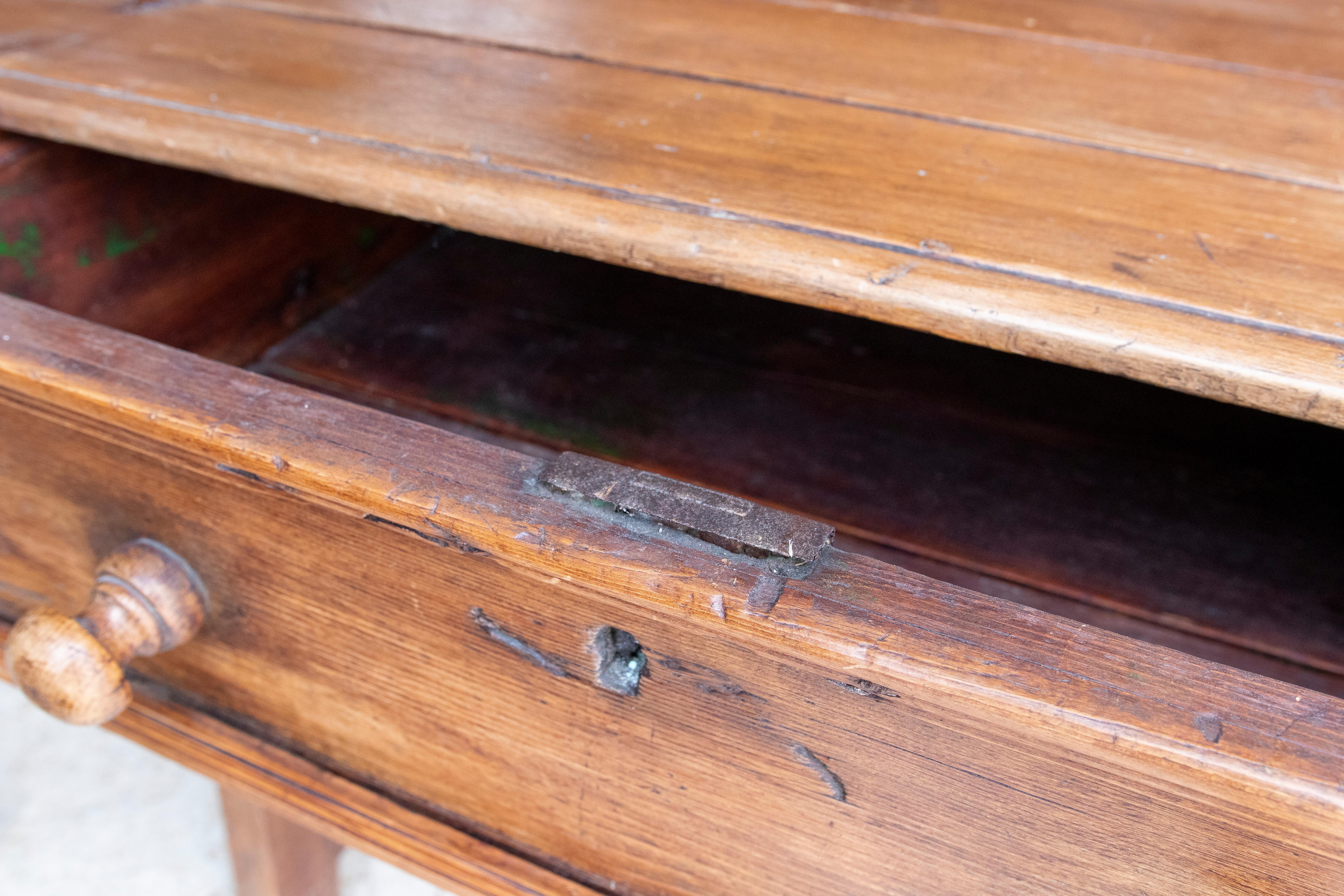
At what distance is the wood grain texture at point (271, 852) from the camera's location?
2.55ft

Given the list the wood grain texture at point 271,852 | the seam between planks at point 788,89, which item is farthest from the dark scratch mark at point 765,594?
the wood grain texture at point 271,852

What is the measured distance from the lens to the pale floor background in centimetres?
93

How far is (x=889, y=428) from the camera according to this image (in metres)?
0.80

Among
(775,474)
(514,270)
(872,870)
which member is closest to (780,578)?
(872,870)

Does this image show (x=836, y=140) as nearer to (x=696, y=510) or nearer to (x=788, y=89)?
(x=788, y=89)

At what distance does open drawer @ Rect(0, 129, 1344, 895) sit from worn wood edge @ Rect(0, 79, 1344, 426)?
0.11 metres

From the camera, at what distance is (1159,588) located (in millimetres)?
662

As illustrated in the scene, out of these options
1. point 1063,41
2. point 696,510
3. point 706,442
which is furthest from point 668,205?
point 1063,41

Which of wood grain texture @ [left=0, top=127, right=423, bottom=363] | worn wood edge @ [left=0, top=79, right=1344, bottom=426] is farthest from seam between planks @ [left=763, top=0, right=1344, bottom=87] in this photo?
worn wood edge @ [left=0, top=79, right=1344, bottom=426]

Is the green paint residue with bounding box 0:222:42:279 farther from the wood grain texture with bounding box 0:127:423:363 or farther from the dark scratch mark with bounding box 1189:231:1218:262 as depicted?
the dark scratch mark with bounding box 1189:231:1218:262

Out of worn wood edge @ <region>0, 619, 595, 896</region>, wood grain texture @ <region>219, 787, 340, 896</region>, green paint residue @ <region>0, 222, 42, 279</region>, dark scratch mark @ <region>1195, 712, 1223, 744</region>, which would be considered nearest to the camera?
dark scratch mark @ <region>1195, 712, 1223, 744</region>

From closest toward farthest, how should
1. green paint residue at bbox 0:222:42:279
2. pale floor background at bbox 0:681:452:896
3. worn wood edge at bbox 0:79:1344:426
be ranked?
worn wood edge at bbox 0:79:1344:426, green paint residue at bbox 0:222:42:279, pale floor background at bbox 0:681:452:896

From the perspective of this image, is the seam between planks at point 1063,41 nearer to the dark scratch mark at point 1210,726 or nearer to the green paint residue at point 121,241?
the green paint residue at point 121,241

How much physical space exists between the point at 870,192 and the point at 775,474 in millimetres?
274
